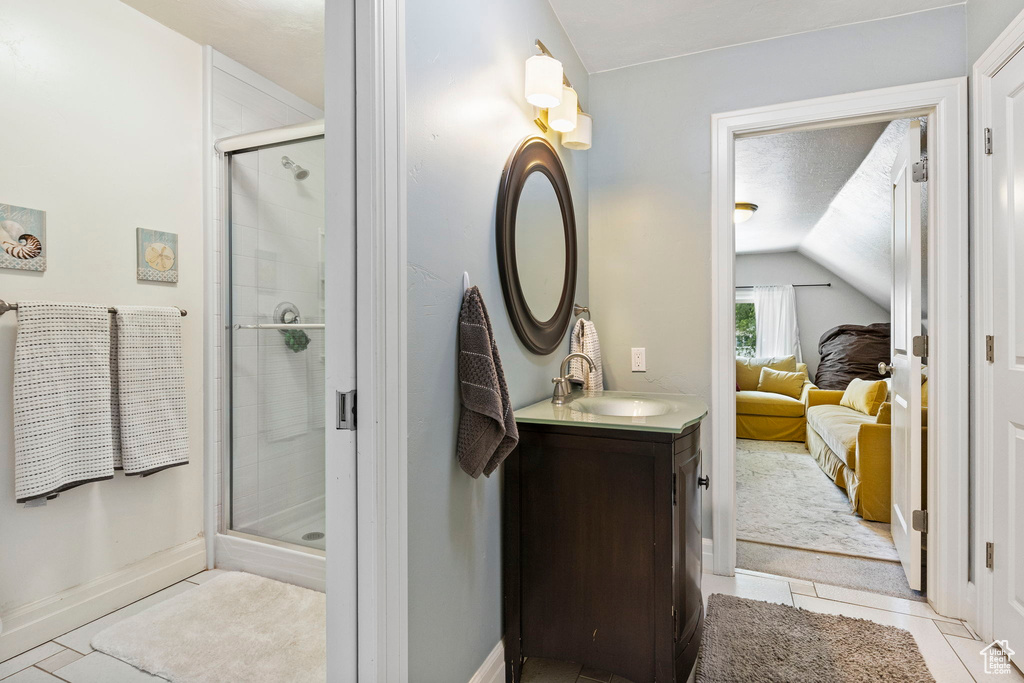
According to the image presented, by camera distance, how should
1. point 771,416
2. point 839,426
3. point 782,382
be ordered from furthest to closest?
1. point 782,382
2. point 771,416
3. point 839,426

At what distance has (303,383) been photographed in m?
2.41

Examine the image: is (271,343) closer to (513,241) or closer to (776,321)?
(513,241)

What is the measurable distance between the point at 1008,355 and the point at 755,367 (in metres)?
4.75

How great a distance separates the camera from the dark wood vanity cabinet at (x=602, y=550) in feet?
4.86

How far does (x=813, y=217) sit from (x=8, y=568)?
19.2 ft

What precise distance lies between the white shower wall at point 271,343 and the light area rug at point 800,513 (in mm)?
2278

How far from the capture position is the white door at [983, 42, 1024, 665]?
163cm

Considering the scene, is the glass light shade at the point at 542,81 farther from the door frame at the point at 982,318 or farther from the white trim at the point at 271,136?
the door frame at the point at 982,318

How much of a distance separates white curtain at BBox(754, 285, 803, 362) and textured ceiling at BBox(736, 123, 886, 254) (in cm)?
171

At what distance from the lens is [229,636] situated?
1.78 metres

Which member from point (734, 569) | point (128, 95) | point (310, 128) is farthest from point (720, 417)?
point (128, 95)

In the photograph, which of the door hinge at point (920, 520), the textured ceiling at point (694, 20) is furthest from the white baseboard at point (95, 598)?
the door hinge at point (920, 520)

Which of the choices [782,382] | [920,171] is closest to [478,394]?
[920,171]

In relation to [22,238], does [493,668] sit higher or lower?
lower
